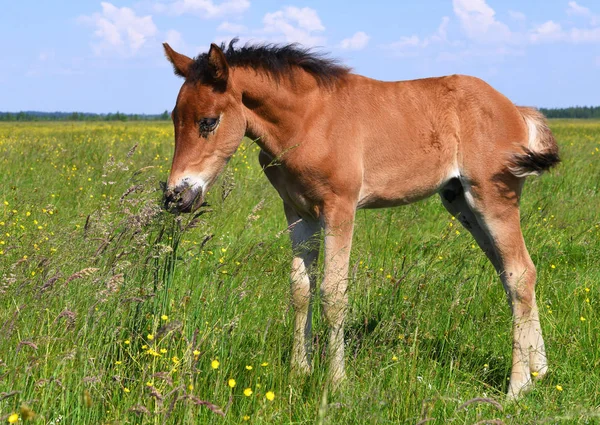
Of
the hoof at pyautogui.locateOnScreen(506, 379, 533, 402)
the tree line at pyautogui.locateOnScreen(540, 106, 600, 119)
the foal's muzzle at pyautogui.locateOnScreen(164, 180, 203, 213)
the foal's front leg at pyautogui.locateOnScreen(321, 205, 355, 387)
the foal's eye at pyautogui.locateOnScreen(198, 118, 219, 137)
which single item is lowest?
the hoof at pyautogui.locateOnScreen(506, 379, 533, 402)

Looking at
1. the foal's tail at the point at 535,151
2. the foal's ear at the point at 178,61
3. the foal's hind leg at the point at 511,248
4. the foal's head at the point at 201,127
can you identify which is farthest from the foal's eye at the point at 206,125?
the foal's tail at the point at 535,151

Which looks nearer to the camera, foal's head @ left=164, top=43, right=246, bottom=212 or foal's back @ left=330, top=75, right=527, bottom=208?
foal's head @ left=164, top=43, right=246, bottom=212

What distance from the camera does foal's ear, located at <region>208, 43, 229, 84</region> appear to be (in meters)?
3.52

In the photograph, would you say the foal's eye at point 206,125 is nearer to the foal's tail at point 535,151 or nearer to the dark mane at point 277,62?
the dark mane at point 277,62

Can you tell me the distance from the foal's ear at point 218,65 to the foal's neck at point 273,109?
0.19 metres

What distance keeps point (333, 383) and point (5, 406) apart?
5.01 feet

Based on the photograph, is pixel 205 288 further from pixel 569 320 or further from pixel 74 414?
pixel 569 320

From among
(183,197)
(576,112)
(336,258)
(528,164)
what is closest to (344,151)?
(336,258)

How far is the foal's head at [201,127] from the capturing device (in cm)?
356

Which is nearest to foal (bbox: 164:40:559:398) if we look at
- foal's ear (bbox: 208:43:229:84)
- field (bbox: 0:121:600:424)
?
foal's ear (bbox: 208:43:229:84)

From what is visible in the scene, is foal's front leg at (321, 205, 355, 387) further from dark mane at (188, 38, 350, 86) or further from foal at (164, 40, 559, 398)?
dark mane at (188, 38, 350, 86)

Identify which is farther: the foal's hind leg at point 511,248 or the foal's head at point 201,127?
the foal's hind leg at point 511,248

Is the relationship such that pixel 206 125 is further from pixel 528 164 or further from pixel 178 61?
pixel 528 164

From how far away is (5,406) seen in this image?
260cm
